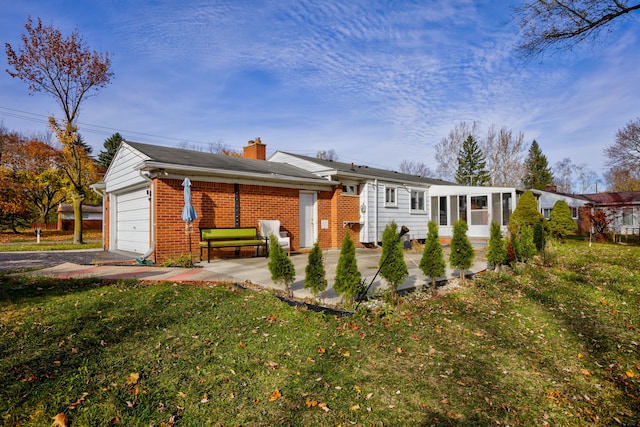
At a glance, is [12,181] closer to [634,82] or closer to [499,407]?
[499,407]

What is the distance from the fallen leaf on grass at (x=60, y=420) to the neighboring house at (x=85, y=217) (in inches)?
1329

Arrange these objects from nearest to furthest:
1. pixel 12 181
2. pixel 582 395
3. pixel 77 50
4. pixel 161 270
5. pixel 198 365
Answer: pixel 582 395, pixel 198 365, pixel 161 270, pixel 77 50, pixel 12 181

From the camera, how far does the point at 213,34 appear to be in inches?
427

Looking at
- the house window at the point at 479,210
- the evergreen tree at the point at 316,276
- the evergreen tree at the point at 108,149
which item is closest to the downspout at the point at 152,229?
the evergreen tree at the point at 316,276

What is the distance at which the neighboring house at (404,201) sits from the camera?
1392 cm

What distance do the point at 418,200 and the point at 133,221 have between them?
12.4 metres

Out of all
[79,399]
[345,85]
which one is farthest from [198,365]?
[345,85]

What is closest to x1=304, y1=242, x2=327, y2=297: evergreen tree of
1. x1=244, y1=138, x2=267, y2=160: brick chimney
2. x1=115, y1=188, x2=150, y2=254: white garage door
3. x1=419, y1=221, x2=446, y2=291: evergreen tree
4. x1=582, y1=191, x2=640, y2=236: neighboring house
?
x1=419, y1=221, x2=446, y2=291: evergreen tree

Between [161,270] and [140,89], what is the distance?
13.5 meters

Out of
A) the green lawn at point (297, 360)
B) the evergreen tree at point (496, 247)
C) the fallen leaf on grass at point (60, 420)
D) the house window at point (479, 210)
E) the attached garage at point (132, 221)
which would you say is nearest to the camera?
the fallen leaf on grass at point (60, 420)

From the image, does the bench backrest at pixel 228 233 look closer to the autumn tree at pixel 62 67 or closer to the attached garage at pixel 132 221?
the attached garage at pixel 132 221

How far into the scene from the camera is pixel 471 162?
1508 inches

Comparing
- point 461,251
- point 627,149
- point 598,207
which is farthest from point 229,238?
point 627,149

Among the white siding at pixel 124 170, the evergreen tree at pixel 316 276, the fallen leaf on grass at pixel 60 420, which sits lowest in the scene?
the fallen leaf on grass at pixel 60 420
